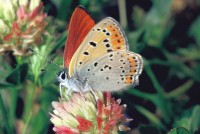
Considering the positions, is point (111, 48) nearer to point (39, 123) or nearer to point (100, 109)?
point (100, 109)

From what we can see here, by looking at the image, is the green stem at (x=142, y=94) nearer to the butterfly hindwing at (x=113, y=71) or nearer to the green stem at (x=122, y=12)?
the green stem at (x=122, y=12)

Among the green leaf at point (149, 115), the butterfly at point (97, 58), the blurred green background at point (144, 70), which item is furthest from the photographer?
the green leaf at point (149, 115)

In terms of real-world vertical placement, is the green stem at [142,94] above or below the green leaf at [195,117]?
above

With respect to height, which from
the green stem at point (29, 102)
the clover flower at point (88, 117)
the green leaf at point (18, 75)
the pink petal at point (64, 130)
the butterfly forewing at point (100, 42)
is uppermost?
the butterfly forewing at point (100, 42)

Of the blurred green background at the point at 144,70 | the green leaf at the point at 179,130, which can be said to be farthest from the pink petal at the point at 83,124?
the blurred green background at the point at 144,70

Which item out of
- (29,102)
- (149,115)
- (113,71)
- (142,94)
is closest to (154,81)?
(142,94)

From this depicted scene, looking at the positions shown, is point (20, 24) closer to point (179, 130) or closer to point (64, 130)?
point (64, 130)
